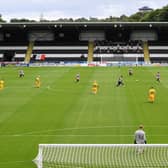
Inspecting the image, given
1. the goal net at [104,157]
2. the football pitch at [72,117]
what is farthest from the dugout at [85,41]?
the goal net at [104,157]

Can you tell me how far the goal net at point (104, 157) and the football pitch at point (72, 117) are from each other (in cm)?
135

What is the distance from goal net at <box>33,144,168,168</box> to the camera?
1825cm

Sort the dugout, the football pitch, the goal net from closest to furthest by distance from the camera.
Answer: the goal net
the football pitch
the dugout

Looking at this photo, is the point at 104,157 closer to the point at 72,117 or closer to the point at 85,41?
the point at 72,117

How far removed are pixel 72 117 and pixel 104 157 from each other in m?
12.6

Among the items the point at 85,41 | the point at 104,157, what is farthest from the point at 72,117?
the point at 85,41

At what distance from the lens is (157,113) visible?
32656 millimetres

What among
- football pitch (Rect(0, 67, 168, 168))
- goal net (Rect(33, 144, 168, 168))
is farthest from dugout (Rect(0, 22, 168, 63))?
goal net (Rect(33, 144, 168, 168))

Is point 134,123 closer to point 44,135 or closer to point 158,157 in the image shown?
point 44,135

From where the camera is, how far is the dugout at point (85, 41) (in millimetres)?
97500

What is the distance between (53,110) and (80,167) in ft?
53.8

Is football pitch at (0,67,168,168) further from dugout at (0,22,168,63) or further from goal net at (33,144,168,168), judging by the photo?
dugout at (0,22,168,63)

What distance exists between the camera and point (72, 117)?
1229 inches

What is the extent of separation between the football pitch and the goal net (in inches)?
53.3
